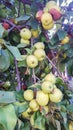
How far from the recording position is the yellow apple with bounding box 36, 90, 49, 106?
0.83m

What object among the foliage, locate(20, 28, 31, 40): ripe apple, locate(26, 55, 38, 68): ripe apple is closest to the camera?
the foliage

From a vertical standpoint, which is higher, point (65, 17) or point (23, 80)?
point (65, 17)

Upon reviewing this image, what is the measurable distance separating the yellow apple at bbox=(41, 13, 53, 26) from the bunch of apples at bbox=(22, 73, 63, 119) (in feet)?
0.79

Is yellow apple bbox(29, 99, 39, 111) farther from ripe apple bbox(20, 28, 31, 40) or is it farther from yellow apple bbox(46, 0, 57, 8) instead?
yellow apple bbox(46, 0, 57, 8)

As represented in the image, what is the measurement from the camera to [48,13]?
108 centimetres

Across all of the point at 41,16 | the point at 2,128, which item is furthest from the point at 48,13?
the point at 2,128

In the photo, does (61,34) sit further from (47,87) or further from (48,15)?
(47,87)

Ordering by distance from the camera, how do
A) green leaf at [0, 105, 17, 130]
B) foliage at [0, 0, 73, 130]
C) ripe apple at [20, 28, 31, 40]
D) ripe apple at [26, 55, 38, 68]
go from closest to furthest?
green leaf at [0, 105, 17, 130] → foliage at [0, 0, 73, 130] → ripe apple at [26, 55, 38, 68] → ripe apple at [20, 28, 31, 40]

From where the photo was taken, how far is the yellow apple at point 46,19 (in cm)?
104

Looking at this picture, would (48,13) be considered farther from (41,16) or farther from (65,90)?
(65,90)

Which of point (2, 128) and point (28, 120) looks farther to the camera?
point (28, 120)

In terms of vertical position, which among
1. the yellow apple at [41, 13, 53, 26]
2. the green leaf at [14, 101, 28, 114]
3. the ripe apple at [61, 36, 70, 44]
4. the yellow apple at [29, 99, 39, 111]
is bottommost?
the yellow apple at [29, 99, 39, 111]

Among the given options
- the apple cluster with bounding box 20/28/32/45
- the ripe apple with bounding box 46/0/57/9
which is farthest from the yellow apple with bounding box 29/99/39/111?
the ripe apple with bounding box 46/0/57/9

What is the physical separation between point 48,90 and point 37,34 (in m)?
0.31
